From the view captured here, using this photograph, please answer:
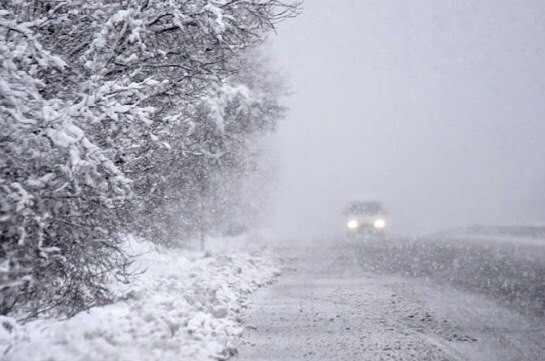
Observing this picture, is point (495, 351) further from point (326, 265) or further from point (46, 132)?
point (326, 265)

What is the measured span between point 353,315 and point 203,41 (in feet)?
14.9

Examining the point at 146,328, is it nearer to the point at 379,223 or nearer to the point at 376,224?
the point at 376,224

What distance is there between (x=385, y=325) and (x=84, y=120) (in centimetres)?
489

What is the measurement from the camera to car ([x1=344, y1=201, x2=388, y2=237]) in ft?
78.9

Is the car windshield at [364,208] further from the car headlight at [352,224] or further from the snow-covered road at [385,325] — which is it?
the snow-covered road at [385,325]

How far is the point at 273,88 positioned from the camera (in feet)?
51.6

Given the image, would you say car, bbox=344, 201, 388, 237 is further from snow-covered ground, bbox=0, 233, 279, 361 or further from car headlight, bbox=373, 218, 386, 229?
snow-covered ground, bbox=0, 233, 279, 361

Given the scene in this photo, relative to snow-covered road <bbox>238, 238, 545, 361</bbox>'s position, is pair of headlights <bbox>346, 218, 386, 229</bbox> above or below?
above

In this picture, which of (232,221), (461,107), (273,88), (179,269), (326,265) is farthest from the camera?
(461,107)

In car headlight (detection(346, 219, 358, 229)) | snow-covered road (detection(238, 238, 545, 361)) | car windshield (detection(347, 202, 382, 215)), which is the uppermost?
car windshield (detection(347, 202, 382, 215))

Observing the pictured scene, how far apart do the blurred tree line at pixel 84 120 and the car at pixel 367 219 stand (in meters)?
18.5

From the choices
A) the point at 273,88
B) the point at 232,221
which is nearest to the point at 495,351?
the point at 273,88

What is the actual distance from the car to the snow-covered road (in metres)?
13.7

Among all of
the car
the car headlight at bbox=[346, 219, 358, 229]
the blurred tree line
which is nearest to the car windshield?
the car
